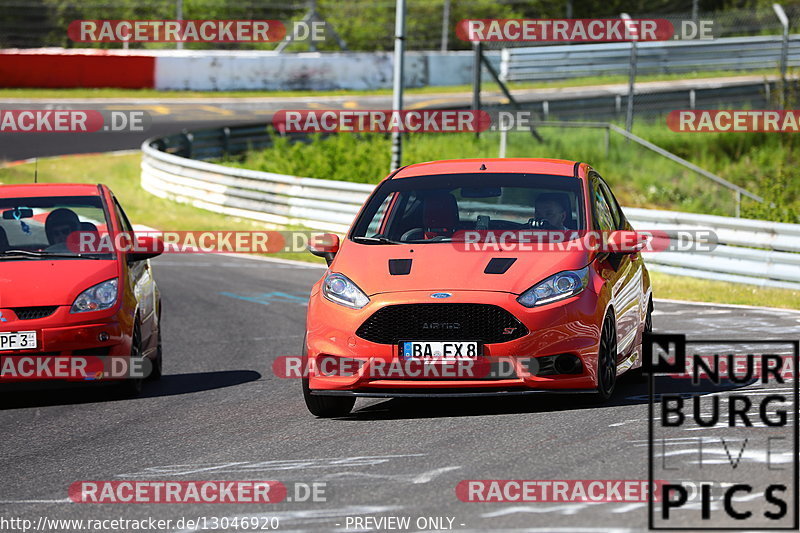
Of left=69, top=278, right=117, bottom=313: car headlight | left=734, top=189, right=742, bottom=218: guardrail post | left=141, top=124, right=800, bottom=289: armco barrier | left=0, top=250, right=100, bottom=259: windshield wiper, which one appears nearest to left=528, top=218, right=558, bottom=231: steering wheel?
left=69, top=278, right=117, bottom=313: car headlight

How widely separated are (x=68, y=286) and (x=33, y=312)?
322mm

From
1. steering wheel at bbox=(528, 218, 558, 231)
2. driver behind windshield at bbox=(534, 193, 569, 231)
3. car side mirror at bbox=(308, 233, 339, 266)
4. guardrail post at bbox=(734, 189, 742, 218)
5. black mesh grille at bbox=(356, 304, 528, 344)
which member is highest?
driver behind windshield at bbox=(534, 193, 569, 231)

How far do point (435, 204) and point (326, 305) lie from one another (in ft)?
4.41

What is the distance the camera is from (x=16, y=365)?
9.23 metres

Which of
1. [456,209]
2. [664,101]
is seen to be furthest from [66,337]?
[664,101]

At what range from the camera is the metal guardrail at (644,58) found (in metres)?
30.3

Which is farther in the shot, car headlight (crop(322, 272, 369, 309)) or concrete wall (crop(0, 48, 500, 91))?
concrete wall (crop(0, 48, 500, 91))

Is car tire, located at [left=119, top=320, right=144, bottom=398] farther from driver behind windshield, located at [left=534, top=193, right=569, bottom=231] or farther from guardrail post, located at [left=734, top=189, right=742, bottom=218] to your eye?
guardrail post, located at [left=734, top=189, right=742, bottom=218]

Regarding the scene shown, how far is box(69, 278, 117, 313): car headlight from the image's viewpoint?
9.45 metres

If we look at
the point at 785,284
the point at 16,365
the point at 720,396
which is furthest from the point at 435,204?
the point at 785,284

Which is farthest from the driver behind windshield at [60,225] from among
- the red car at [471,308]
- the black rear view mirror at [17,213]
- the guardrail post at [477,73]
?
the guardrail post at [477,73]

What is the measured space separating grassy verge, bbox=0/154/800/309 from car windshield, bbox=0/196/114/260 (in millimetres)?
7875

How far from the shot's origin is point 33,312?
30.6 feet

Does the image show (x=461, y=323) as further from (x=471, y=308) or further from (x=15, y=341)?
(x=15, y=341)
